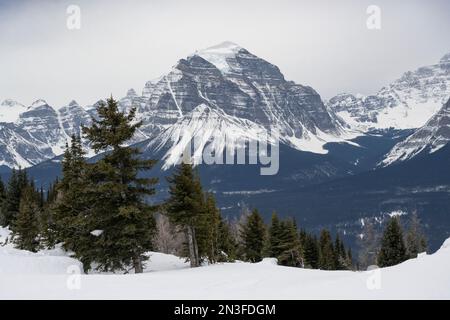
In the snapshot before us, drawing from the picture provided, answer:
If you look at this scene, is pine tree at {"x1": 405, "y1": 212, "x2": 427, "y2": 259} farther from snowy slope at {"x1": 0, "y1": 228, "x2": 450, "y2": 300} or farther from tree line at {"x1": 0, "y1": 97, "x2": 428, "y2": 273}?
snowy slope at {"x1": 0, "y1": 228, "x2": 450, "y2": 300}

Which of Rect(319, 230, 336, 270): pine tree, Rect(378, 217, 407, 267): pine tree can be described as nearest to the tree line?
Rect(378, 217, 407, 267): pine tree

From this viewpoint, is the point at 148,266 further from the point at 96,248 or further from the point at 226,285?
the point at 226,285

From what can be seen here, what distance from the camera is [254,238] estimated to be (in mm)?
62500

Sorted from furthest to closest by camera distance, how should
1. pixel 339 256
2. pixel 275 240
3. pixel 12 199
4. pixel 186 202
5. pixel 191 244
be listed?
pixel 339 256 → pixel 12 199 → pixel 275 240 → pixel 191 244 → pixel 186 202

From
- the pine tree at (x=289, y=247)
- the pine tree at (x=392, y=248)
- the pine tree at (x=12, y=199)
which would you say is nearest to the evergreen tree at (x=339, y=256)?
the pine tree at (x=392, y=248)

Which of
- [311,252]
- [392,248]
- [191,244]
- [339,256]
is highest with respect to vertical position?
[191,244]

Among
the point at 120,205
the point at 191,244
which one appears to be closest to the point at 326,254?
the point at 191,244

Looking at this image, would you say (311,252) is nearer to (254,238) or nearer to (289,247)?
(254,238)

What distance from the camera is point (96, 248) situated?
108 ft

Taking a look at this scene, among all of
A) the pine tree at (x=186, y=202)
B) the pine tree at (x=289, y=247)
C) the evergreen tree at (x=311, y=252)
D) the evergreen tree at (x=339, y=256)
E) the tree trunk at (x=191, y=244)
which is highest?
the pine tree at (x=186, y=202)

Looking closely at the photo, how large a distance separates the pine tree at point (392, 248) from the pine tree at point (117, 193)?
39.5 m

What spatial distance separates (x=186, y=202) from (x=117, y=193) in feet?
16.1

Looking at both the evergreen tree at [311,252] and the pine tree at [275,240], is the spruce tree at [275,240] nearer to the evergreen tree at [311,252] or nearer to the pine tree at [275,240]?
the pine tree at [275,240]

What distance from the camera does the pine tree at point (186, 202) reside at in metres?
34.0
